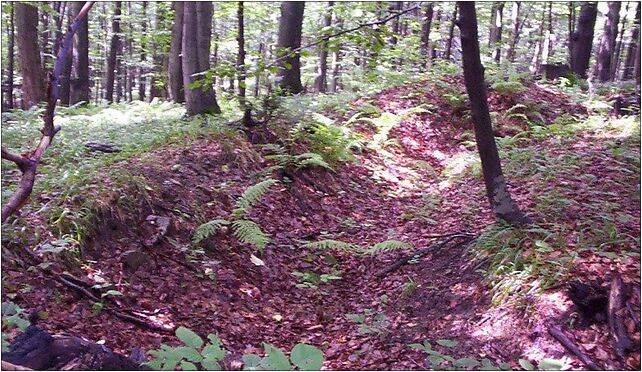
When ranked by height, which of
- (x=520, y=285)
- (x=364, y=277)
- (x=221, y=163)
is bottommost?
(x=364, y=277)

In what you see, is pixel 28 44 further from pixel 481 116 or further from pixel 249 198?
pixel 481 116

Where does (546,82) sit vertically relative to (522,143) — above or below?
above

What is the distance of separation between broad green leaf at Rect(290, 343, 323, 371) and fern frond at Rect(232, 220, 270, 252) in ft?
9.40

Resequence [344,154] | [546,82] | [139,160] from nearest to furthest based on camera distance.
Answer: [139,160]
[344,154]
[546,82]

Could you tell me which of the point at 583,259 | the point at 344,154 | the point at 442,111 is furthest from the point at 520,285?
the point at 442,111

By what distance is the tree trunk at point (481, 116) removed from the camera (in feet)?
15.8

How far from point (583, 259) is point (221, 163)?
4.54 meters

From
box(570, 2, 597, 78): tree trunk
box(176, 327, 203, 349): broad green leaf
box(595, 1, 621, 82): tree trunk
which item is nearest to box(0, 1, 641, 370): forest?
box(176, 327, 203, 349): broad green leaf

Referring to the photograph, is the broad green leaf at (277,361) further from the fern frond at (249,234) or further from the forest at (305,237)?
the fern frond at (249,234)

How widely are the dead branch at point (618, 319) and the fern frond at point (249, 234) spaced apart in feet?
10.6

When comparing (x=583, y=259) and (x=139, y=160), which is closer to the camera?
(x=583, y=259)

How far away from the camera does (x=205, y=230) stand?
530 cm

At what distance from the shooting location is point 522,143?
9250 millimetres

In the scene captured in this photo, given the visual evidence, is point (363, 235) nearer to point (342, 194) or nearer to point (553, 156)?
point (342, 194)
